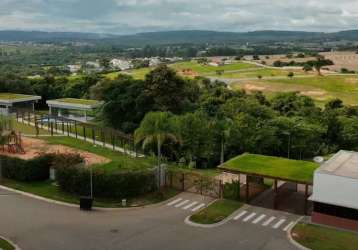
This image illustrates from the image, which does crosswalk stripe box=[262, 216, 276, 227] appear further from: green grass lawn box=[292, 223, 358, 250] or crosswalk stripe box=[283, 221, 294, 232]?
green grass lawn box=[292, 223, 358, 250]

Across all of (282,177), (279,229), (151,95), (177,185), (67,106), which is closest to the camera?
(279,229)

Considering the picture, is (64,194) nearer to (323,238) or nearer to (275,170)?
(275,170)

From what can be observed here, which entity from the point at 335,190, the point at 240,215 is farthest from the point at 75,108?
the point at 335,190

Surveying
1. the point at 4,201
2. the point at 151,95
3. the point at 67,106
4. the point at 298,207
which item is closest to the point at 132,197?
the point at 4,201

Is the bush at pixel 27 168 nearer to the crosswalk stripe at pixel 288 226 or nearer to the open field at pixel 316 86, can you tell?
the crosswalk stripe at pixel 288 226

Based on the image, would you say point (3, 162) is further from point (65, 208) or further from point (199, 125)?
point (199, 125)

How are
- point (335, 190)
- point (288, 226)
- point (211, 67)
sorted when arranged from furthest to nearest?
point (211, 67), point (288, 226), point (335, 190)

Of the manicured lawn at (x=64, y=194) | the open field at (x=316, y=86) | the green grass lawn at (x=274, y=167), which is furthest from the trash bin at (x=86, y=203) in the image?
the open field at (x=316, y=86)

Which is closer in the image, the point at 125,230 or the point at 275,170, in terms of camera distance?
the point at 125,230
